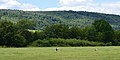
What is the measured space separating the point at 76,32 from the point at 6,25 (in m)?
26.5

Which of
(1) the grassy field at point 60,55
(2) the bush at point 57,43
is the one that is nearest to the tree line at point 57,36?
(2) the bush at point 57,43

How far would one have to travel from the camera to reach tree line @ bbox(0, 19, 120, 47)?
335 feet

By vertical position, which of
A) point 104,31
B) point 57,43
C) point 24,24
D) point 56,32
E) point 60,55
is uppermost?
point 60,55

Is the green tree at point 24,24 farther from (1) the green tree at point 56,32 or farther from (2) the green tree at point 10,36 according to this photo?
(2) the green tree at point 10,36

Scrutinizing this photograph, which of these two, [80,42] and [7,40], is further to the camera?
[80,42]

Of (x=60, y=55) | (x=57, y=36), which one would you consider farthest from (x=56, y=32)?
(x=60, y=55)

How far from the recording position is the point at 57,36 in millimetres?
119312

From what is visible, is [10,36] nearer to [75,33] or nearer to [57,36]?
[57,36]

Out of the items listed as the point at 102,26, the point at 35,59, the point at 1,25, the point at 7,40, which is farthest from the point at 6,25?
the point at 35,59

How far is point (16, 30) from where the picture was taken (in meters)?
108

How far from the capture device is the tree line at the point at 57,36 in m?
102

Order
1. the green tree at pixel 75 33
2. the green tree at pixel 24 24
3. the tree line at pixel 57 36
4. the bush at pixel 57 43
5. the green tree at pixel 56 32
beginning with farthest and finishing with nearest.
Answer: the green tree at pixel 24 24
the green tree at pixel 75 33
the green tree at pixel 56 32
the bush at pixel 57 43
the tree line at pixel 57 36

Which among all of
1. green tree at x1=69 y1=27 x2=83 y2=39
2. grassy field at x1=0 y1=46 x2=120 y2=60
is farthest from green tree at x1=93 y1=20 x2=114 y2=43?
grassy field at x1=0 y1=46 x2=120 y2=60

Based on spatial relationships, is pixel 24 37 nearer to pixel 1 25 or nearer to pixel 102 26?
pixel 1 25
